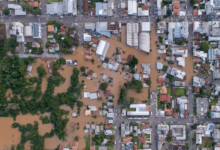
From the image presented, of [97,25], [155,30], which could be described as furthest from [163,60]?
[97,25]

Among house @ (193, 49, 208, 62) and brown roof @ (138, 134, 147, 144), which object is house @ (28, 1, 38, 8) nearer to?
house @ (193, 49, 208, 62)

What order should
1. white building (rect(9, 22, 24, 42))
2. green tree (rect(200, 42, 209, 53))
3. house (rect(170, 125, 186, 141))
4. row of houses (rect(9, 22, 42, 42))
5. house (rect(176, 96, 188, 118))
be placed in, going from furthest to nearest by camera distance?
1. house (rect(170, 125, 186, 141))
2. house (rect(176, 96, 188, 118))
3. green tree (rect(200, 42, 209, 53))
4. row of houses (rect(9, 22, 42, 42))
5. white building (rect(9, 22, 24, 42))

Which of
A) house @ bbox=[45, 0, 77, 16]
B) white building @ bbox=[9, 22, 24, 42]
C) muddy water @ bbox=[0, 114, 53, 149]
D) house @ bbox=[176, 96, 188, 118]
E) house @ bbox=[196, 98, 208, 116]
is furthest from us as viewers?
muddy water @ bbox=[0, 114, 53, 149]

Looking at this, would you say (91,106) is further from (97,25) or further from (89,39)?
(97,25)

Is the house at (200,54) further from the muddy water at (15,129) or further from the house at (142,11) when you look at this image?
the muddy water at (15,129)

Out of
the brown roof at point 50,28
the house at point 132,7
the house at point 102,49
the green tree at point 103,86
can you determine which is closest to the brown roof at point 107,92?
the green tree at point 103,86

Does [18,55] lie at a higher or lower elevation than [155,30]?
lower

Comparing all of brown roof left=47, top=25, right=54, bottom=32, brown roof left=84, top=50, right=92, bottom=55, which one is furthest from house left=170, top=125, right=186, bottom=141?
brown roof left=47, top=25, right=54, bottom=32
